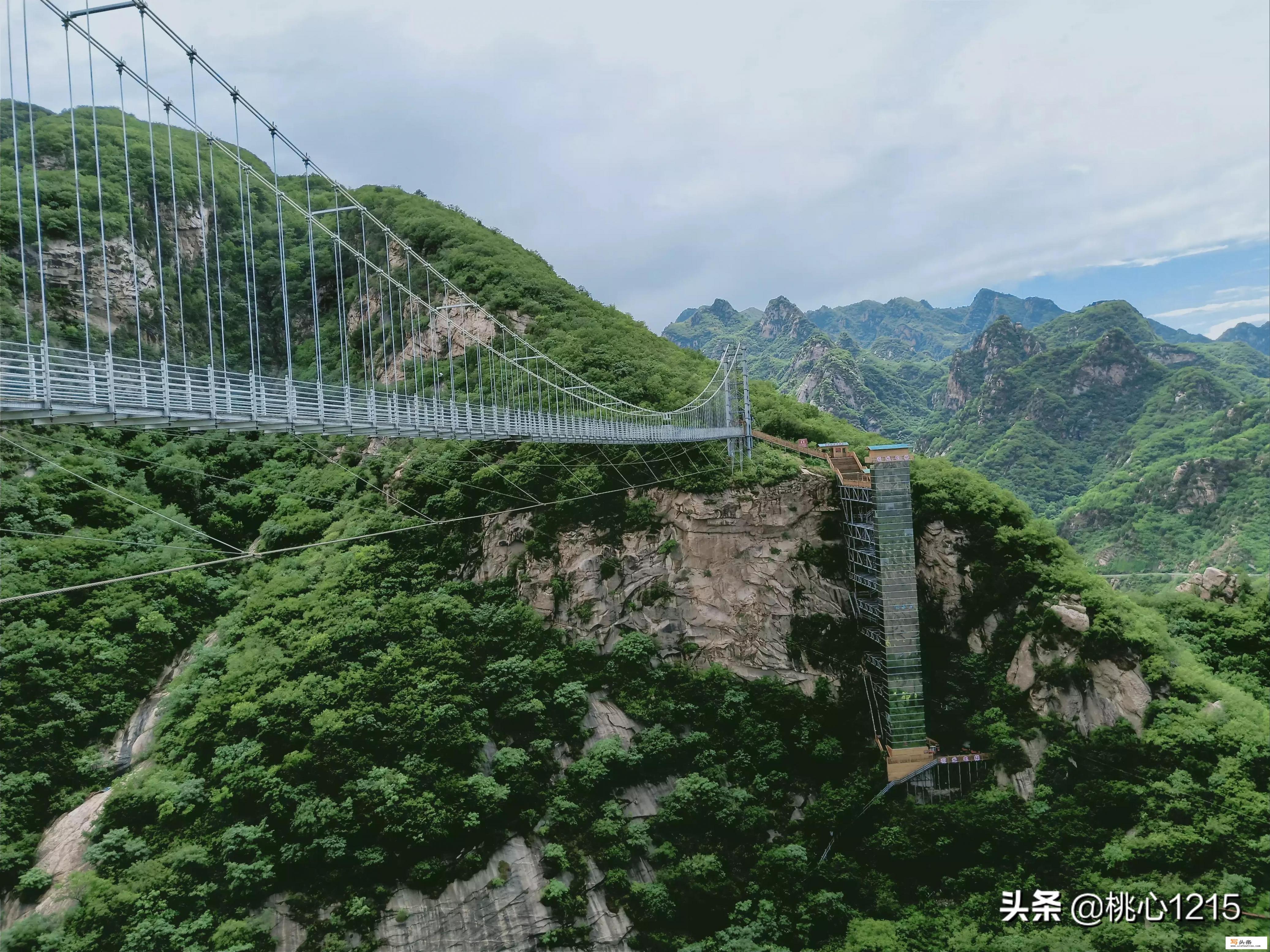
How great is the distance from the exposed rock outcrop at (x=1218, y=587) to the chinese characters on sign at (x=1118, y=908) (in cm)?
947

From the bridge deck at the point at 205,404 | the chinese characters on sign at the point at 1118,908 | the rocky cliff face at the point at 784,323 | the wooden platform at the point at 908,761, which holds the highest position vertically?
the rocky cliff face at the point at 784,323

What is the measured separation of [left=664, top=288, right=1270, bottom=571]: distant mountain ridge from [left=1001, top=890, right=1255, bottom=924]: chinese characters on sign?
13.8 m

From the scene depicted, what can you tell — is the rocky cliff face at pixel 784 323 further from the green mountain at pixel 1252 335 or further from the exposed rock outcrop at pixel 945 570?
the exposed rock outcrop at pixel 945 570

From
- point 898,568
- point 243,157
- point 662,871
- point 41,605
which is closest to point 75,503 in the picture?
point 41,605

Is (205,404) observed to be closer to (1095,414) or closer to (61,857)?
(61,857)

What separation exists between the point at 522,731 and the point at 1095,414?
57.6 m

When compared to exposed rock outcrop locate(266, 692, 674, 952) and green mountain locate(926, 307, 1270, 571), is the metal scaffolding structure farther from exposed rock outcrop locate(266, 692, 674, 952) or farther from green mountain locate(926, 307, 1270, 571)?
green mountain locate(926, 307, 1270, 571)

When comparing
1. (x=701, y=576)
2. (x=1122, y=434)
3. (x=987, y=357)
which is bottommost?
(x=701, y=576)

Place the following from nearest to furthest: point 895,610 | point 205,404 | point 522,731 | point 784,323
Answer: point 205,404 → point 522,731 → point 895,610 → point 784,323

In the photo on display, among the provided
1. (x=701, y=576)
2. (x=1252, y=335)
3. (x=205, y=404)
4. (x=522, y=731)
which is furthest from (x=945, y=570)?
(x=1252, y=335)

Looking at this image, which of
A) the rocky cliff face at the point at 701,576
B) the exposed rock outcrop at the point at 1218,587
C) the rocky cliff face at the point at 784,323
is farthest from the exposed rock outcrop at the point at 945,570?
the rocky cliff face at the point at 784,323

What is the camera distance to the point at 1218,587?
22.6 m

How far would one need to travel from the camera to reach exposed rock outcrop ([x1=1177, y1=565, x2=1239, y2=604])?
22469mm

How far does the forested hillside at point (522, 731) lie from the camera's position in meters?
16.6
